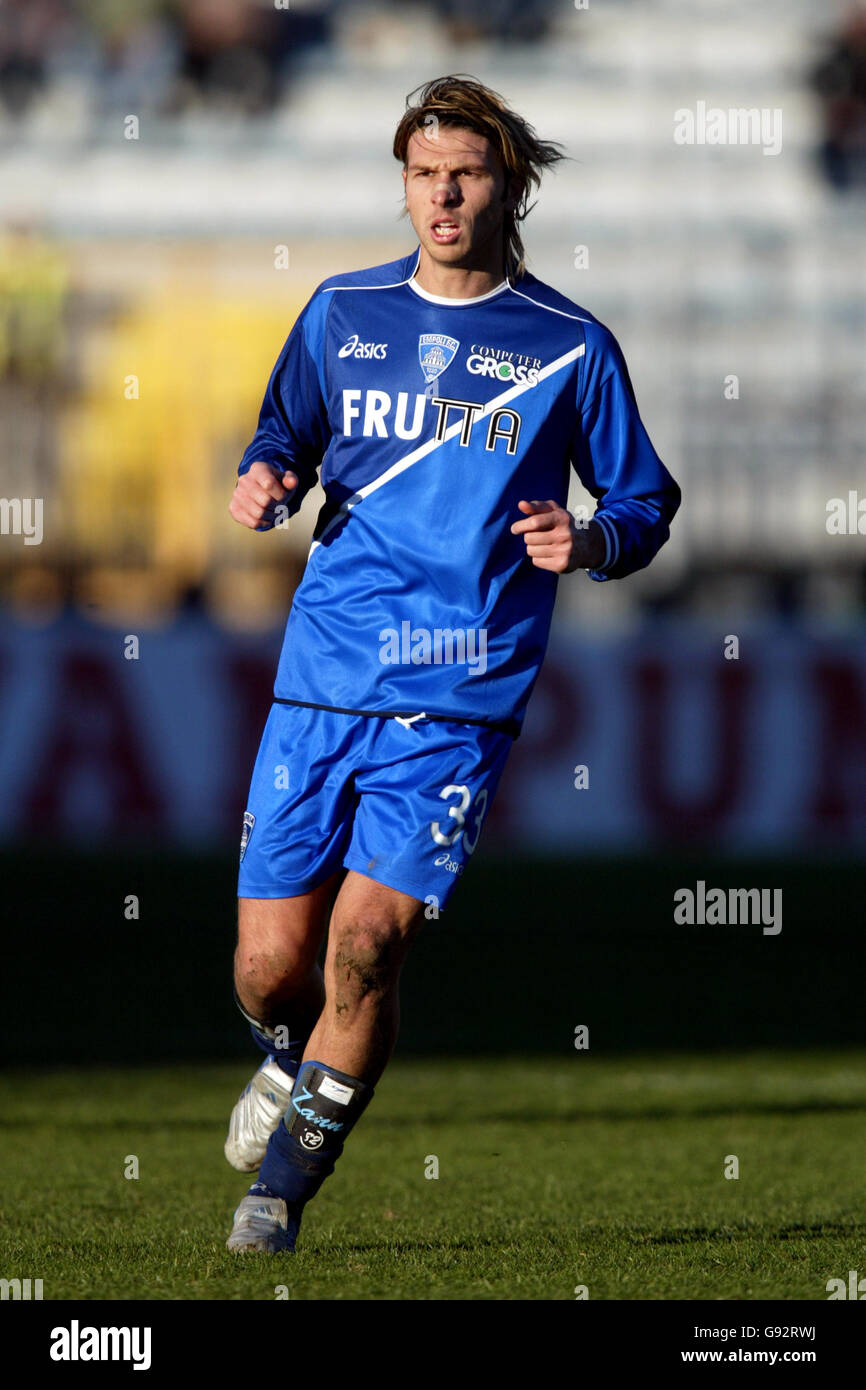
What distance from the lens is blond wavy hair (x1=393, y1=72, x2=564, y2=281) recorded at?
4031mm

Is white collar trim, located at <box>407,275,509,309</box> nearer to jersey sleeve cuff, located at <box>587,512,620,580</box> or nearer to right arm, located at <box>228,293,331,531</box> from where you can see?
right arm, located at <box>228,293,331,531</box>

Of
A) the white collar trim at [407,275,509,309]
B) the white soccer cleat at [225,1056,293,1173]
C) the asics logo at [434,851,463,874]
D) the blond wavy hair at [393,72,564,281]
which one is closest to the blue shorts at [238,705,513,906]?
the asics logo at [434,851,463,874]

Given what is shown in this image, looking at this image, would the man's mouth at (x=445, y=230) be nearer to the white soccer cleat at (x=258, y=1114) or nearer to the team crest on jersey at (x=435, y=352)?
the team crest on jersey at (x=435, y=352)

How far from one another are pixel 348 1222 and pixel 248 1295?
0.94m

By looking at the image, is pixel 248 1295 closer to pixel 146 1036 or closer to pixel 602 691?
pixel 146 1036

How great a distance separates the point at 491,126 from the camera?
403 centimetres

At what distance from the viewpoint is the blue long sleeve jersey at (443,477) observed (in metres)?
3.94

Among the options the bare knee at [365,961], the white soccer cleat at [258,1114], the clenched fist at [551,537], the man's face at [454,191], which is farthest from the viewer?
the white soccer cleat at [258,1114]

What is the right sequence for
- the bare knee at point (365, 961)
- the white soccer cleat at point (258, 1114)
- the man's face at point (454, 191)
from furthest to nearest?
1. the white soccer cleat at point (258, 1114)
2. the man's face at point (454, 191)
3. the bare knee at point (365, 961)

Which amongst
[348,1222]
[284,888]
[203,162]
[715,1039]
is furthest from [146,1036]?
[203,162]

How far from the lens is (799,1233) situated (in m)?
4.39

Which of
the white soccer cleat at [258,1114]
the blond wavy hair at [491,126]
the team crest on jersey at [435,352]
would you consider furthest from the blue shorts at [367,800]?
the blond wavy hair at [491,126]

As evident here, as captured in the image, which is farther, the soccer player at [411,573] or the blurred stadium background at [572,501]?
the blurred stadium background at [572,501]

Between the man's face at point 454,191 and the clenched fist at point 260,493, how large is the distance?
536 millimetres
